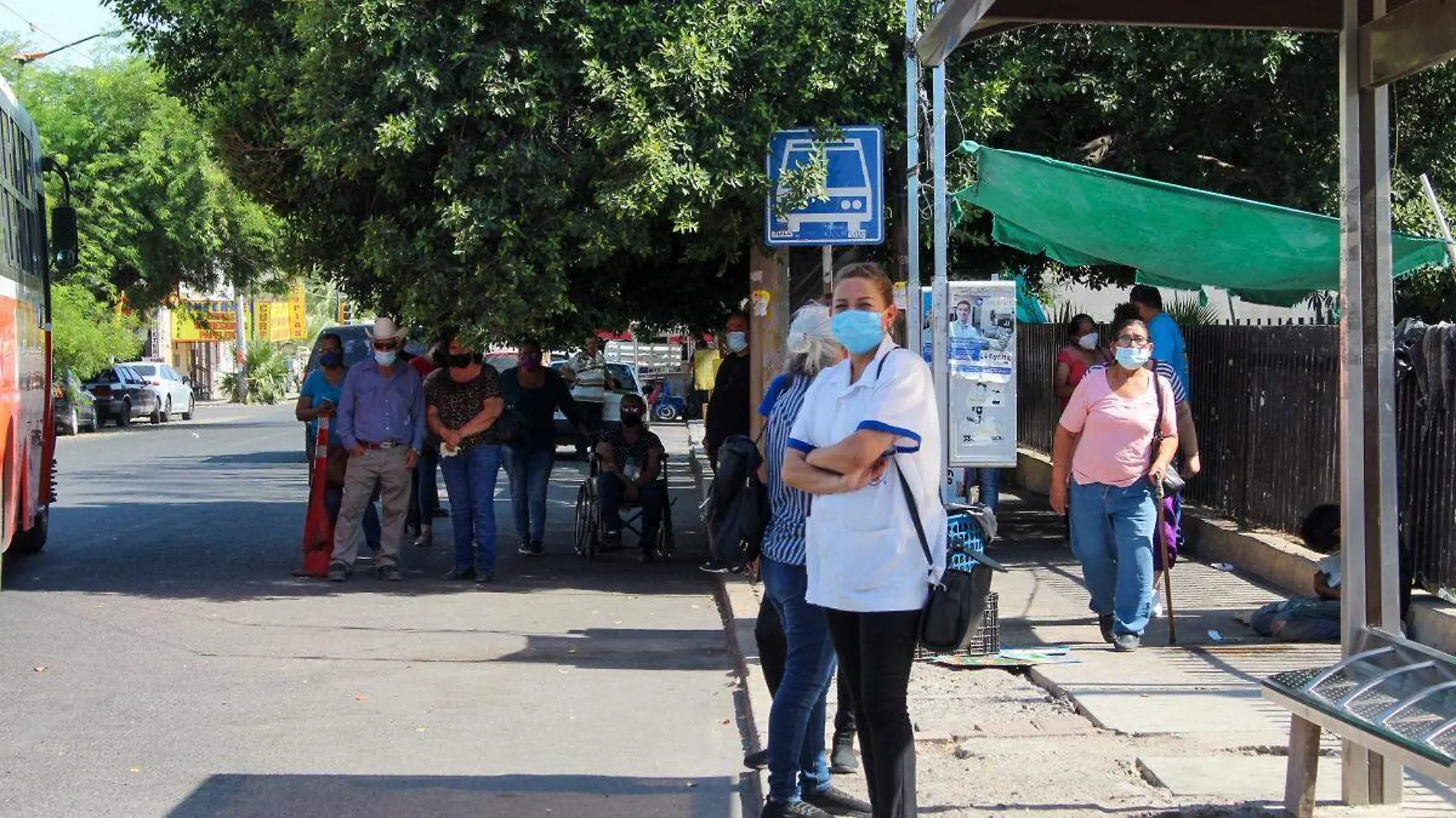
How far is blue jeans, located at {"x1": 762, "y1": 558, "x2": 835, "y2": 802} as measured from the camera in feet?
17.7

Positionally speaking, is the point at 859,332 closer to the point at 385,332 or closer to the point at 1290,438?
the point at 1290,438

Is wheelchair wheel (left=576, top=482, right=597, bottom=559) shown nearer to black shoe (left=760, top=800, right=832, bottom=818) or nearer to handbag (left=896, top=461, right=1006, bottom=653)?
black shoe (left=760, top=800, right=832, bottom=818)

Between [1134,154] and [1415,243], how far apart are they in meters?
4.61

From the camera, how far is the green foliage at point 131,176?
4178cm

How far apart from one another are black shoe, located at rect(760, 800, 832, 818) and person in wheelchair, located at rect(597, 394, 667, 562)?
8001 mm

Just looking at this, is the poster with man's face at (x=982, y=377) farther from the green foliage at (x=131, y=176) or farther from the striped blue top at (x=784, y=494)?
the green foliage at (x=131, y=176)

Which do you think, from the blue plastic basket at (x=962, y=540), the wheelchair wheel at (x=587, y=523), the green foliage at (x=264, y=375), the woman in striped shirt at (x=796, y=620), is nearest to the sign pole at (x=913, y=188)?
the woman in striped shirt at (x=796, y=620)

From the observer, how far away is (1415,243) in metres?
8.73

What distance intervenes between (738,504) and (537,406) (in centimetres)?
857

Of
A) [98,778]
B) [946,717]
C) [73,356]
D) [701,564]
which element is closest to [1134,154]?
[701,564]

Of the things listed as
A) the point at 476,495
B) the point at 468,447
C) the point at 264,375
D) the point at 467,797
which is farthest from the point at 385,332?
the point at 264,375

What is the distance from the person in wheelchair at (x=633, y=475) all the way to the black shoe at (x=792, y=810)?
800cm

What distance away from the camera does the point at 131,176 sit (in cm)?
4238

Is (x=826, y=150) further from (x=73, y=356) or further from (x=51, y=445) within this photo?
(x=73, y=356)
